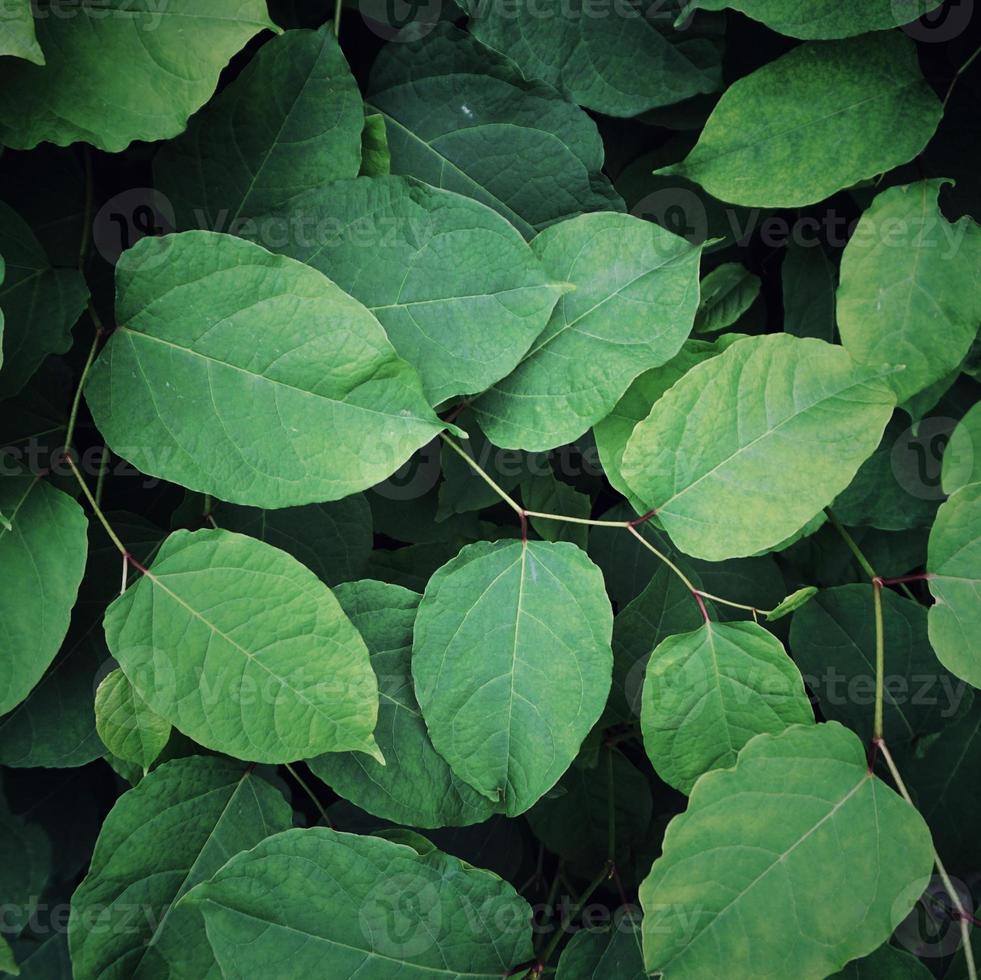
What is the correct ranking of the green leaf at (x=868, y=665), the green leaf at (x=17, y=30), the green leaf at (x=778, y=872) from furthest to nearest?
the green leaf at (x=868, y=665), the green leaf at (x=778, y=872), the green leaf at (x=17, y=30)

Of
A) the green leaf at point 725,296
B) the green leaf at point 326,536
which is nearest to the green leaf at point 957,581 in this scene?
the green leaf at point 725,296

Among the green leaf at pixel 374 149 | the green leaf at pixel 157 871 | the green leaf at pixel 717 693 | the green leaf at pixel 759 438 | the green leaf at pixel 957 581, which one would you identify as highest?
the green leaf at pixel 374 149

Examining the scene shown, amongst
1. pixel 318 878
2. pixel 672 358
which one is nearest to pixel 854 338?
pixel 672 358

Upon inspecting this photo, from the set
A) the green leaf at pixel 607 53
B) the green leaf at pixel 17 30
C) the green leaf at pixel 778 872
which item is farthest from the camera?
the green leaf at pixel 607 53

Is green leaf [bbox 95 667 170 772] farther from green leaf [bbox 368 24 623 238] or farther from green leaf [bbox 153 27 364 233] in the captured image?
green leaf [bbox 368 24 623 238]

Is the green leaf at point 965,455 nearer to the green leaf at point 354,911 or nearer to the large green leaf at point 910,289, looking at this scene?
the large green leaf at point 910,289

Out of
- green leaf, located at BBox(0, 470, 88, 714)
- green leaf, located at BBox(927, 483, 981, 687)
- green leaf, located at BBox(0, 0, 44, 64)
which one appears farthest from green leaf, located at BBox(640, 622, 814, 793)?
green leaf, located at BBox(0, 0, 44, 64)

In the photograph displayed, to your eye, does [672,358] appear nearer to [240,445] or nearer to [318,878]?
[240,445]
